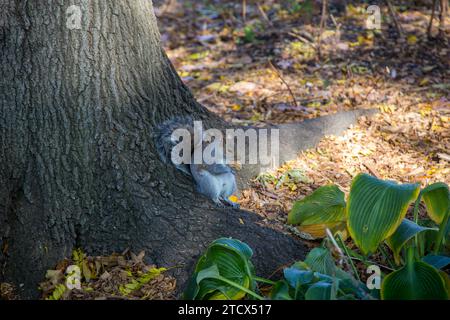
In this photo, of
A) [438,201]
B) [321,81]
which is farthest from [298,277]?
[321,81]

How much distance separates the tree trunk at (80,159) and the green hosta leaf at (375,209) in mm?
505

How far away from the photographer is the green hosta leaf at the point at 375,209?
7.72 ft

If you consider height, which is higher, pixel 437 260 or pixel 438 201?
pixel 438 201

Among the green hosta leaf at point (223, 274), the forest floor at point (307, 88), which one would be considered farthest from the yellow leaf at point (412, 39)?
the green hosta leaf at point (223, 274)

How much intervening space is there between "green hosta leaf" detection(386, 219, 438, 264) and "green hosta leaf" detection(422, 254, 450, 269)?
0.13 m

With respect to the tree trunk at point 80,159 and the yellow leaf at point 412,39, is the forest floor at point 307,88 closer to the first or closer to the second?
the yellow leaf at point 412,39

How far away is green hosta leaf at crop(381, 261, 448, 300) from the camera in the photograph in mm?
2242

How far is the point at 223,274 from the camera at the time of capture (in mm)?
2457

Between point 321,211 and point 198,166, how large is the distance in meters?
0.74

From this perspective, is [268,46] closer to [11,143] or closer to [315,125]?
[315,125]

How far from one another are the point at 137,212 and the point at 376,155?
1.84 m

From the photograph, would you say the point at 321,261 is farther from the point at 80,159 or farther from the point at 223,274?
the point at 80,159

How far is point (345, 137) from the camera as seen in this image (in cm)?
402

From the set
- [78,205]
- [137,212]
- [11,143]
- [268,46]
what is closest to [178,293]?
[137,212]
